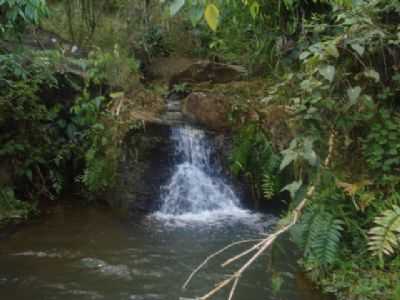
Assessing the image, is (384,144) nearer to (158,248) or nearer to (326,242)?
(326,242)

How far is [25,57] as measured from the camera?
5734 mm

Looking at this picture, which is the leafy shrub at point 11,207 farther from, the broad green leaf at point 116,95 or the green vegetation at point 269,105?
the broad green leaf at point 116,95

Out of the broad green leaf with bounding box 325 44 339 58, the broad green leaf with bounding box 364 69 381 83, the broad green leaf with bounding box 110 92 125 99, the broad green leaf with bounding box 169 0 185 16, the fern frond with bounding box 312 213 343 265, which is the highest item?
the broad green leaf with bounding box 110 92 125 99

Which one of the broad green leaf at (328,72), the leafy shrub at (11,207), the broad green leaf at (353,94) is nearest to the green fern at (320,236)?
the broad green leaf at (353,94)

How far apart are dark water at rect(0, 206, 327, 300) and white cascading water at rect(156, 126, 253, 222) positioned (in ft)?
1.35

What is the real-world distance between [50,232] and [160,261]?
1.62 meters

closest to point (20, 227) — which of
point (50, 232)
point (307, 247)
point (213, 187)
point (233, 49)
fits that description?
point (50, 232)

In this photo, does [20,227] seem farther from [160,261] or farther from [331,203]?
[331,203]

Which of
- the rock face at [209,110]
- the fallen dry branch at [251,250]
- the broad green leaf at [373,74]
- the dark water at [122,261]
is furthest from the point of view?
the rock face at [209,110]

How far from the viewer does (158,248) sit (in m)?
4.76

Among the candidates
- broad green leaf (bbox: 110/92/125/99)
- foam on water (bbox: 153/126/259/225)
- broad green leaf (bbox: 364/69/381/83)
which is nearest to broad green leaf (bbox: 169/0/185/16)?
broad green leaf (bbox: 364/69/381/83)

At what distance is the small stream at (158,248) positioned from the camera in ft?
12.5

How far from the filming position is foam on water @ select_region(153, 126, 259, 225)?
5863mm

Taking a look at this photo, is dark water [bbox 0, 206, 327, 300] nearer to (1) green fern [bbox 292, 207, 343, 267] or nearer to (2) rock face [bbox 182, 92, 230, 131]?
(1) green fern [bbox 292, 207, 343, 267]
